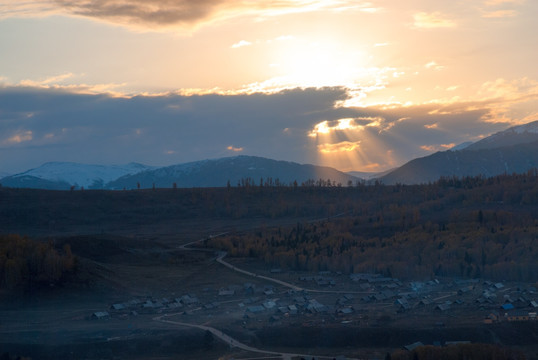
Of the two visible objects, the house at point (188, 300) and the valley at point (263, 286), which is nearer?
the valley at point (263, 286)

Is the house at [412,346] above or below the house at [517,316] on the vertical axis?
below

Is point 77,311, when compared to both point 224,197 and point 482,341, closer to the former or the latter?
point 482,341

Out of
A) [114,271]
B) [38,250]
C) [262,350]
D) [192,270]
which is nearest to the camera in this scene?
[262,350]

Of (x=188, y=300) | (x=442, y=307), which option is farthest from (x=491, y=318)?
(x=188, y=300)

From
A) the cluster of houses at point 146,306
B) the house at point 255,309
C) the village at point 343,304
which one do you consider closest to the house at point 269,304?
the village at point 343,304

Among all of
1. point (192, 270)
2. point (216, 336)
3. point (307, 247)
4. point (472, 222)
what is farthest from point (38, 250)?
point (472, 222)

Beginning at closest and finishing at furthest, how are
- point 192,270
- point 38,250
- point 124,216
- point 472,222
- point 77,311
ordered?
point 77,311 < point 38,250 < point 192,270 < point 472,222 < point 124,216

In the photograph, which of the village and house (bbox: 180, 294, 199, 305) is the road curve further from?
house (bbox: 180, 294, 199, 305)

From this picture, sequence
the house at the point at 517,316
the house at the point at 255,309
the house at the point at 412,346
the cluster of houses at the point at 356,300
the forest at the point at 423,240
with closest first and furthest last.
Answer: the house at the point at 412,346, the house at the point at 517,316, the cluster of houses at the point at 356,300, the house at the point at 255,309, the forest at the point at 423,240

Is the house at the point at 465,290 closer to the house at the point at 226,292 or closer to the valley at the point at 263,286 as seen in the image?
the valley at the point at 263,286

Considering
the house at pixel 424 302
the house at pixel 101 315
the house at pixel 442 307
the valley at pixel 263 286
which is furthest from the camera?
the house at pixel 424 302

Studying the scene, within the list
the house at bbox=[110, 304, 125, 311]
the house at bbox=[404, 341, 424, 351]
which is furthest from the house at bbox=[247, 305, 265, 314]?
the house at bbox=[404, 341, 424, 351]
